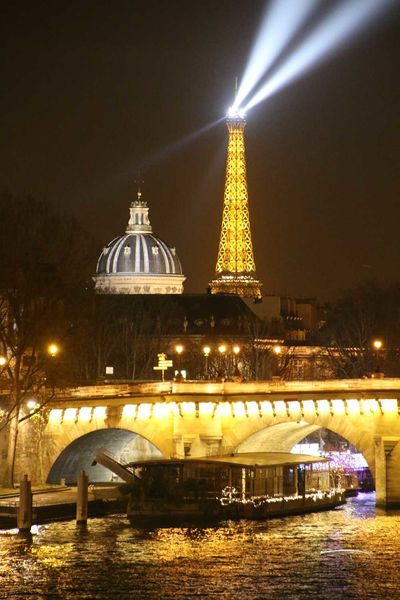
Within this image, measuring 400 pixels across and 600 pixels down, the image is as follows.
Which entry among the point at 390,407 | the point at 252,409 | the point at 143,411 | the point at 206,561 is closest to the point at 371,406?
the point at 390,407

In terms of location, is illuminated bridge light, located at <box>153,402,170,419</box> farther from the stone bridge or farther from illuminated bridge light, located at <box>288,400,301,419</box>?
illuminated bridge light, located at <box>288,400,301,419</box>

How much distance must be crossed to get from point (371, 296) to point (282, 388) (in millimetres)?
72701

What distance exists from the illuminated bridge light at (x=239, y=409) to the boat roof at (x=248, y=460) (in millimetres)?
1795

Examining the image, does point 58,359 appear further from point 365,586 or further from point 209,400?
point 365,586

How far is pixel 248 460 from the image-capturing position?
94.4 metres

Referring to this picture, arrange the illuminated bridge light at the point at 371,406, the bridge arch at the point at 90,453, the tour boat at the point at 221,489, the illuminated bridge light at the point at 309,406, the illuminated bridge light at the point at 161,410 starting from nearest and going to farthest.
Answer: the tour boat at the point at 221,489, the illuminated bridge light at the point at 371,406, the illuminated bridge light at the point at 309,406, the illuminated bridge light at the point at 161,410, the bridge arch at the point at 90,453

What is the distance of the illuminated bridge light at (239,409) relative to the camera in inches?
3962

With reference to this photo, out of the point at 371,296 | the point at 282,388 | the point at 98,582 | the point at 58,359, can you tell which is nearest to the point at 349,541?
the point at 98,582

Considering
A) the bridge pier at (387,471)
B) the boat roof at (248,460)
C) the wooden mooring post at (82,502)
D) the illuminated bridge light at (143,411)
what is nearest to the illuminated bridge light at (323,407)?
the boat roof at (248,460)

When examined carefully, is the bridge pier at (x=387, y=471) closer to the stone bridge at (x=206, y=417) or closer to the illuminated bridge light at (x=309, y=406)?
the stone bridge at (x=206, y=417)

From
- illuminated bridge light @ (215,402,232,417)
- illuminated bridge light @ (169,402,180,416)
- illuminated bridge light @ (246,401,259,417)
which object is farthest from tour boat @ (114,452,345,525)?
illuminated bridge light @ (169,402,180,416)

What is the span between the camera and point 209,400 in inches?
3984

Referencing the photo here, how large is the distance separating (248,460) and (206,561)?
54.3 ft

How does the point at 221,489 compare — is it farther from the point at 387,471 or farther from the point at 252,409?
the point at 252,409
